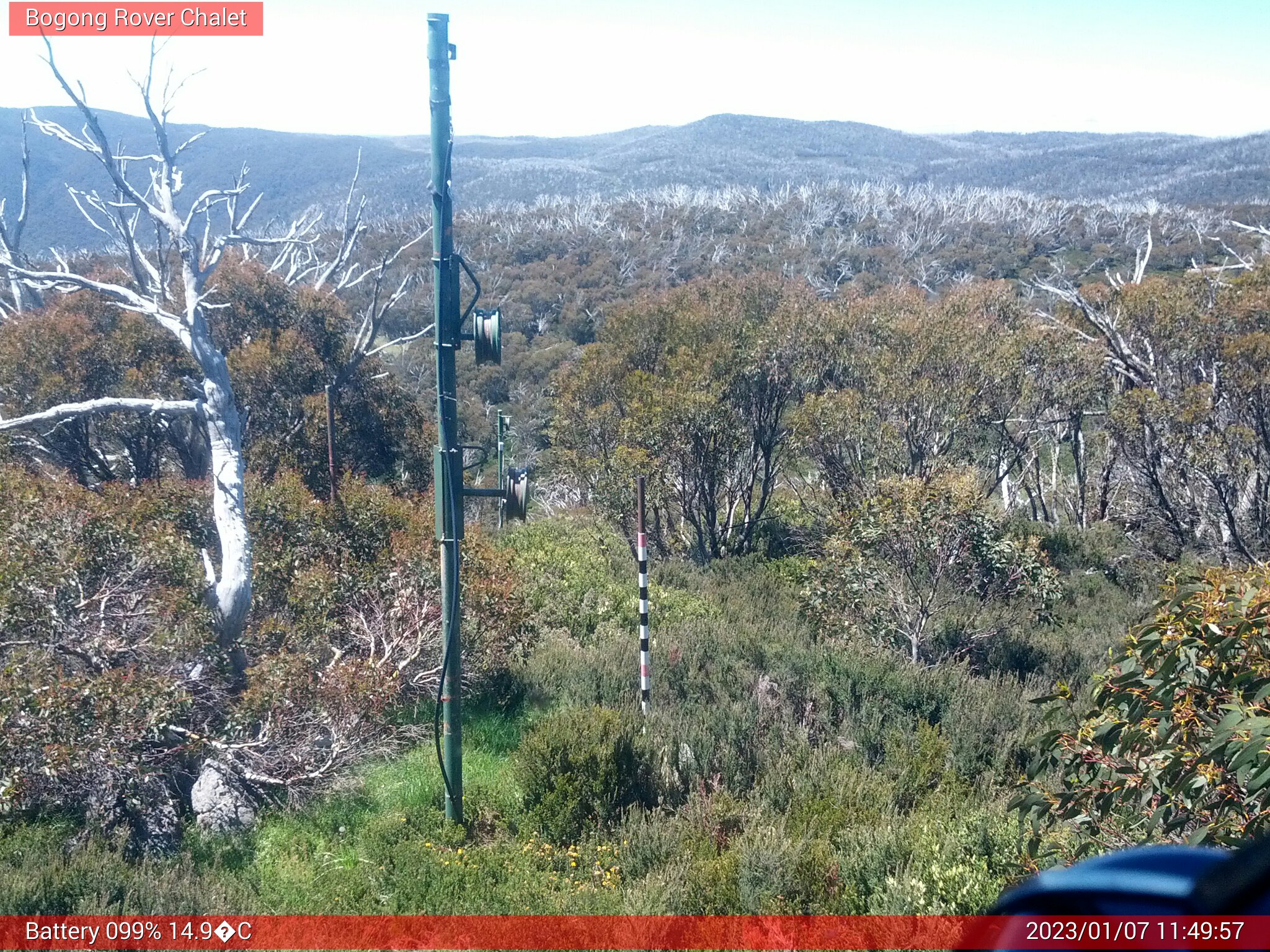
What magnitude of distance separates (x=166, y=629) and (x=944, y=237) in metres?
51.0

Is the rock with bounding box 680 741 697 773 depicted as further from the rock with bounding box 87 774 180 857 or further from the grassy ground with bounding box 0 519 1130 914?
the rock with bounding box 87 774 180 857

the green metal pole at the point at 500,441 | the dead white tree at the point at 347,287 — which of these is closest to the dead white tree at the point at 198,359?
the dead white tree at the point at 347,287

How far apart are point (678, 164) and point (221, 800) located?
105159mm

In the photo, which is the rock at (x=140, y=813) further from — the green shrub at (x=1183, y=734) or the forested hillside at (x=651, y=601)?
the green shrub at (x=1183, y=734)

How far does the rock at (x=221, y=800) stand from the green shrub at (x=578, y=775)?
176 centimetres

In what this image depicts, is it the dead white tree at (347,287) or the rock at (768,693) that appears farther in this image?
the dead white tree at (347,287)

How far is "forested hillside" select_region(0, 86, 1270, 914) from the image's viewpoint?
4.57 m

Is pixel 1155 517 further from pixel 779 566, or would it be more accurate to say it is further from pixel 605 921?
pixel 605 921

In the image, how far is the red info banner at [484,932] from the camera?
4.05 metres

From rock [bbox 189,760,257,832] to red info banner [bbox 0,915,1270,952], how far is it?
1485 mm

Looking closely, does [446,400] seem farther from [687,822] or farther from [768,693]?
[768,693]

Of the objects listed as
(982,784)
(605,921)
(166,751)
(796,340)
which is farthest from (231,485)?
(796,340)

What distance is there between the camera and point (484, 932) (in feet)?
14.1

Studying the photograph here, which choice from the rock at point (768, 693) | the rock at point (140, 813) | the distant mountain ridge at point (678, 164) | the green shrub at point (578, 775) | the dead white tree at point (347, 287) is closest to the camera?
the rock at point (140, 813)
